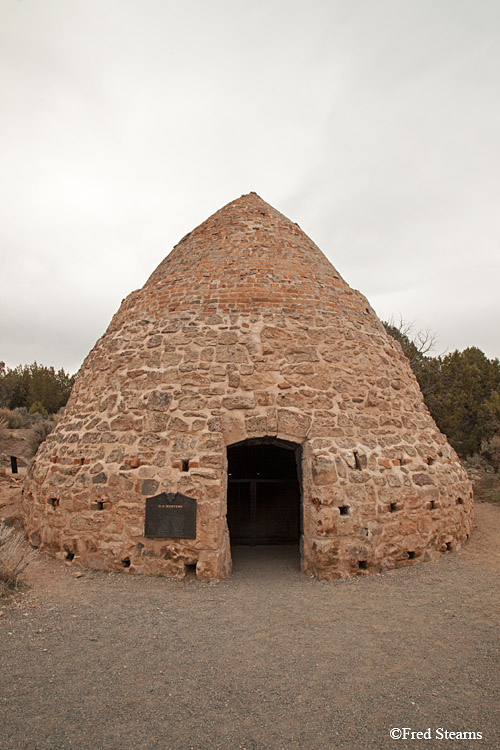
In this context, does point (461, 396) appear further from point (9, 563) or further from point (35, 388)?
point (35, 388)

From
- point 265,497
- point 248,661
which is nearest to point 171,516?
point 248,661

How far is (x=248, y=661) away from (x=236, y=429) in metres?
2.93

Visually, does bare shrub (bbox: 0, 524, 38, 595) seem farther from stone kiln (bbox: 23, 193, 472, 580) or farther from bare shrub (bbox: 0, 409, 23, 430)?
bare shrub (bbox: 0, 409, 23, 430)

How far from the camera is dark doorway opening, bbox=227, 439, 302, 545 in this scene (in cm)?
944

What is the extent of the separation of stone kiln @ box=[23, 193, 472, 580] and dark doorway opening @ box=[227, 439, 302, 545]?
2800 millimetres

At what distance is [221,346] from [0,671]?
451 cm

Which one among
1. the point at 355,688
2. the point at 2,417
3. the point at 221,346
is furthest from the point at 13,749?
the point at 2,417

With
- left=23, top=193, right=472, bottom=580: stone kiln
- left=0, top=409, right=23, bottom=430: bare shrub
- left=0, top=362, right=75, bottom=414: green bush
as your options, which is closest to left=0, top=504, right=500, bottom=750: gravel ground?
left=23, top=193, right=472, bottom=580: stone kiln

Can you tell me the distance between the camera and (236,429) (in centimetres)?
601

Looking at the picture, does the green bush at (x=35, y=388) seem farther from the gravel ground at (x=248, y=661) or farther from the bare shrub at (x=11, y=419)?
the gravel ground at (x=248, y=661)

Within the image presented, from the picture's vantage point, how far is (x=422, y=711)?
Answer: 2.92 metres

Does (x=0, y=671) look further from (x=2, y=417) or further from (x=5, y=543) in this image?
(x=2, y=417)

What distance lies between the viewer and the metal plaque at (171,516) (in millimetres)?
5574

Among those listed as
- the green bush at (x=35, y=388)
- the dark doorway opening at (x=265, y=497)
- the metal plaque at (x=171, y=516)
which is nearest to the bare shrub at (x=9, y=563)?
the metal plaque at (x=171, y=516)
